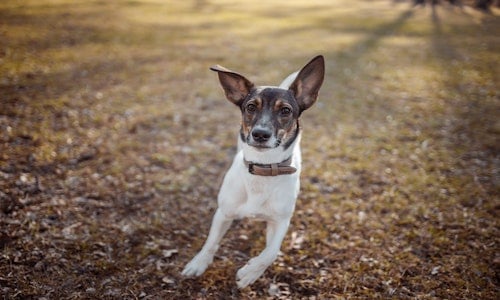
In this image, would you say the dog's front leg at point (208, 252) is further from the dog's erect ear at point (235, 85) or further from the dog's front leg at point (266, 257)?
the dog's erect ear at point (235, 85)

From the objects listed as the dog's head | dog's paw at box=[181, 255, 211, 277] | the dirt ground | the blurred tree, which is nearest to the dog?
the dog's head

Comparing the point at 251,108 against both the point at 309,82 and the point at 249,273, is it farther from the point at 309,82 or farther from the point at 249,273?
the point at 249,273

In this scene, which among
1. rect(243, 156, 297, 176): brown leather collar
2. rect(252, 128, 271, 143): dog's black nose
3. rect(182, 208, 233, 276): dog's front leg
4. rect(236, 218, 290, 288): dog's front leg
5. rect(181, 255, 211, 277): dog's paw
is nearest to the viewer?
rect(252, 128, 271, 143): dog's black nose

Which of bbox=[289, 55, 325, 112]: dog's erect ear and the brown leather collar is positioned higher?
bbox=[289, 55, 325, 112]: dog's erect ear

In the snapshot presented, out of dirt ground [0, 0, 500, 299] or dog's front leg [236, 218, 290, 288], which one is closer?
dog's front leg [236, 218, 290, 288]

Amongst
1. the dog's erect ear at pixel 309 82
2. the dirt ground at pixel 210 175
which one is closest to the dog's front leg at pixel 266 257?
the dirt ground at pixel 210 175

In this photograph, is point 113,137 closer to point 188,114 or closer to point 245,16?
point 188,114

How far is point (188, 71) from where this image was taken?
12.2 m

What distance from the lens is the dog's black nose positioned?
3662mm

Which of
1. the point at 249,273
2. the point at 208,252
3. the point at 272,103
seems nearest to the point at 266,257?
the point at 249,273

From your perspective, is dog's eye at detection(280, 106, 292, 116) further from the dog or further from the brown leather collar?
the brown leather collar

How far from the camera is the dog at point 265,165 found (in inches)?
152

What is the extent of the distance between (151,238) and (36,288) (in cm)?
146

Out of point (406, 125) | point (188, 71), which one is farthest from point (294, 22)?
point (406, 125)
